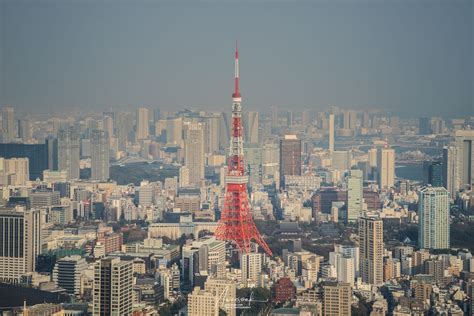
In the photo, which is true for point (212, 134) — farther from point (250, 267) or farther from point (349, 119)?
point (250, 267)

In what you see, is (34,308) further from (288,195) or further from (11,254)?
(288,195)

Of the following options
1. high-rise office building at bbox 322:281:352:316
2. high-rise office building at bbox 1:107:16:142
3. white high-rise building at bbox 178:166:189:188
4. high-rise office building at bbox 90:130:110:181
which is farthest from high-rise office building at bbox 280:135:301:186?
high-rise office building at bbox 322:281:352:316

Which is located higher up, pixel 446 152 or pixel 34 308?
pixel 446 152

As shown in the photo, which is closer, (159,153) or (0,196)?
(0,196)

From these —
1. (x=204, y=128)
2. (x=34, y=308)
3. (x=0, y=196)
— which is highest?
(x=204, y=128)

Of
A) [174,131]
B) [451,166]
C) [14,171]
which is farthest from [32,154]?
[451,166]

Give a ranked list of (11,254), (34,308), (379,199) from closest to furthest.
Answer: (34,308) → (11,254) → (379,199)

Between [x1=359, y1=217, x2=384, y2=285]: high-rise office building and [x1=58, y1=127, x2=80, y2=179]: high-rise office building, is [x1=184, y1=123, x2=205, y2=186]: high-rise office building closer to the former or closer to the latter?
[x1=58, y1=127, x2=80, y2=179]: high-rise office building

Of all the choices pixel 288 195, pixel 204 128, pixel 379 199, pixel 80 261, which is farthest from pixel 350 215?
pixel 80 261
